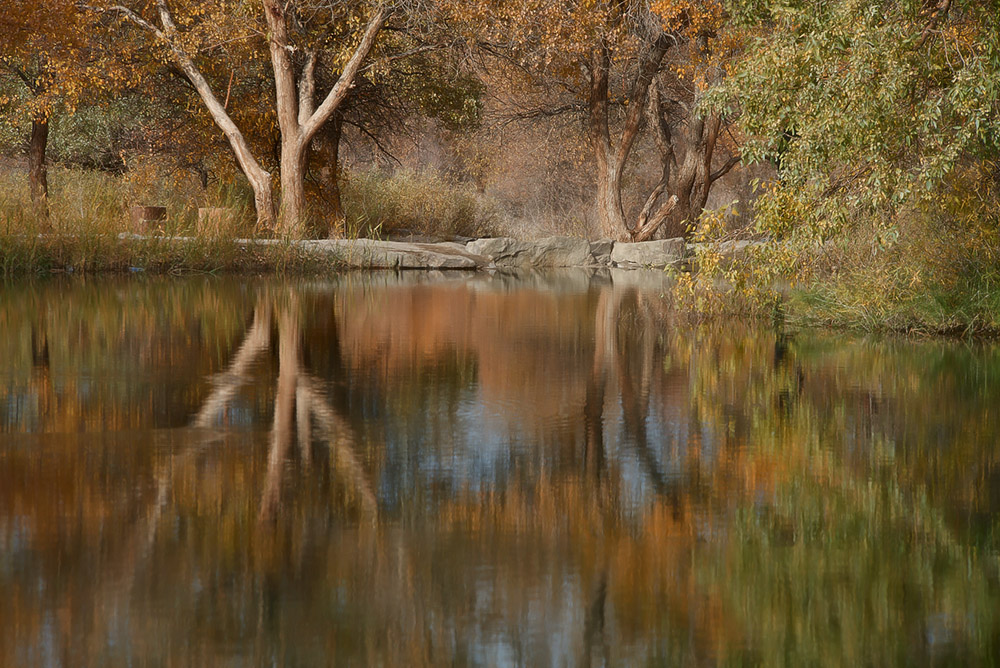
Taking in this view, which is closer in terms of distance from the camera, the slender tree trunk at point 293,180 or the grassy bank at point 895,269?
the grassy bank at point 895,269

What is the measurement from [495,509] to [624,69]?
25142 mm

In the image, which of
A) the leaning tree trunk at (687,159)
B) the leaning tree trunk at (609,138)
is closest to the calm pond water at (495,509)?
the leaning tree trunk at (609,138)

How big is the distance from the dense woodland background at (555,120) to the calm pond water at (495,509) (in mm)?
1553

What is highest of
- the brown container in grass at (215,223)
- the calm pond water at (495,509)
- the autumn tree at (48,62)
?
the autumn tree at (48,62)

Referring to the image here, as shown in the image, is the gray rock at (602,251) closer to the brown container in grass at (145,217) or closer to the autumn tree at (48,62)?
the brown container in grass at (145,217)

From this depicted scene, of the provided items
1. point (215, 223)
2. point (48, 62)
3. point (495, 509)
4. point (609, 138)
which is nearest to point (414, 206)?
point (609, 138)

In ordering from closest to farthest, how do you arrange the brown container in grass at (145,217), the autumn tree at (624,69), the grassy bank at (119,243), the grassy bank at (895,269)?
the grassy bank at (895,269), the grassy bank at (119,243), the brown container in grass at (145,217), the autumn tree at (624,69)

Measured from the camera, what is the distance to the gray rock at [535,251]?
26.0 metres

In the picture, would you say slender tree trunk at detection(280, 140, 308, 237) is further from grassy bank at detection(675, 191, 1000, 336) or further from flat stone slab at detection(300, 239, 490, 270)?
grassy bank at detection(675, 191, 1000, 336)

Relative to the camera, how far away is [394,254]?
22562mm

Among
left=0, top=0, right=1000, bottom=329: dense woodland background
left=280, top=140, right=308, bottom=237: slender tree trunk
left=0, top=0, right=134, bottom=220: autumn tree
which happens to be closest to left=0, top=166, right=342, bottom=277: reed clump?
left=0, top=0, right=1000, bottom=329: dense woodland background

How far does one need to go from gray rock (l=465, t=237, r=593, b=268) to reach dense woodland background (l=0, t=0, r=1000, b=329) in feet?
8.05

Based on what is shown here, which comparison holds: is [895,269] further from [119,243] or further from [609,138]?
[609,138]

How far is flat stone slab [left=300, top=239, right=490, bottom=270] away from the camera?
2140cm
